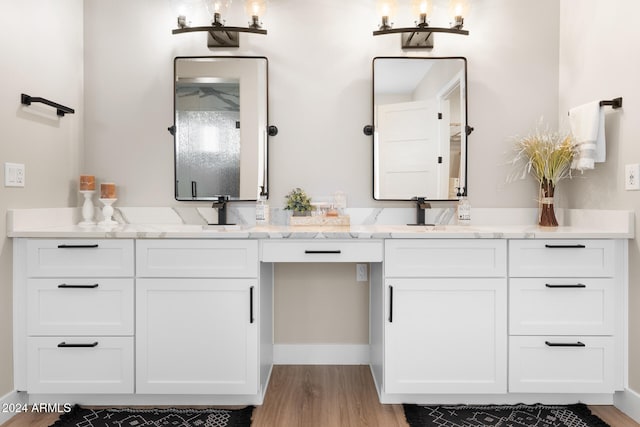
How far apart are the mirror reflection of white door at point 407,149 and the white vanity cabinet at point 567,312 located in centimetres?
71

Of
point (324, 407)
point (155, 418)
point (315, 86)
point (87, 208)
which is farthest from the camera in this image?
point (315, 86)

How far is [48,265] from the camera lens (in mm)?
1922

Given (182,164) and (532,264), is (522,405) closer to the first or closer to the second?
(532,264)

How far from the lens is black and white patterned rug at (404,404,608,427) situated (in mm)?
1839

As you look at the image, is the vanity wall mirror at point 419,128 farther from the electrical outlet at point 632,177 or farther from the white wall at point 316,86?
the electrical outlet at point 632,177

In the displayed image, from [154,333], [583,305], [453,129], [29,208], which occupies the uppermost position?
[453,129]

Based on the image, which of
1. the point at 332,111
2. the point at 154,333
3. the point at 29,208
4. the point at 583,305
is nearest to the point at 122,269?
the point at 154,333

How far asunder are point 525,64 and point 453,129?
1.98 ft

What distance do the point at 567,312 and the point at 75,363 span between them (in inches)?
91.6

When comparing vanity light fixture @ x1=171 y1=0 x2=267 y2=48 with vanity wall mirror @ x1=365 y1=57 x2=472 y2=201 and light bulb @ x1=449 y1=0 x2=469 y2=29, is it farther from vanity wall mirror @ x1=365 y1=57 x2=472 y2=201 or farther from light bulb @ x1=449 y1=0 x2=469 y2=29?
light bulb @ x1=449 y1=0 x2=469 y2=29

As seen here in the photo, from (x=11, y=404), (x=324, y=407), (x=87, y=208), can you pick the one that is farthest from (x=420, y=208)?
(x=11, y=404)

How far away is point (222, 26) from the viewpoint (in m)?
2.36

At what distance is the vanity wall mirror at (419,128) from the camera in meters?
2.45

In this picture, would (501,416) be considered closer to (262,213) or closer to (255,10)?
(262,213)
